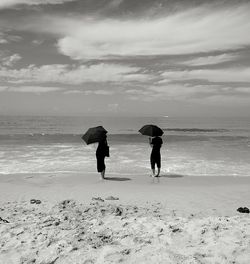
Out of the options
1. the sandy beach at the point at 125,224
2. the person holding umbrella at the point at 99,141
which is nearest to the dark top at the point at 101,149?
the person holding umbrella at the point at 99,141

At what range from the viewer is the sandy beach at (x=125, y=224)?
484 centimetres

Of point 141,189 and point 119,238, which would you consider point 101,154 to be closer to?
point 141,189

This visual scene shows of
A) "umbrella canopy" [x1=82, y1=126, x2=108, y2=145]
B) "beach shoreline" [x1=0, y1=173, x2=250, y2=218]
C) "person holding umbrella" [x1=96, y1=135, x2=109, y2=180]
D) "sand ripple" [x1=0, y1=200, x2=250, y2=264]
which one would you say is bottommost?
"beach shoreline" [x1=0, y1=173, x2=250, y2=218]

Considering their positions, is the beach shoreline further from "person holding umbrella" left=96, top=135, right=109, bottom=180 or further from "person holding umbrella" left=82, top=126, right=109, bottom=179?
"person holding umbrella" left=82, top=126, right=109, bottom=179

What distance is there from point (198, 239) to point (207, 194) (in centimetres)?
424

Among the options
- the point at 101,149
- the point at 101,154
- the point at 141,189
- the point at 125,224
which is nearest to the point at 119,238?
the point at 125,224

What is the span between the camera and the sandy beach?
4.84 m

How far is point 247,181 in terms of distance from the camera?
38.1 ft

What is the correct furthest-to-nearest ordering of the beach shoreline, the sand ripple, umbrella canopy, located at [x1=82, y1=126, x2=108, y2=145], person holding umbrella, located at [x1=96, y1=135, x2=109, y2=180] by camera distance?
person holding umbrella, located at [x1=96, y1=135, x2=109, y2=180] < umbrella canopy, located at [x1=82, y1=126, x2=108, y2=145] < the beach shoreline < the sand ripple

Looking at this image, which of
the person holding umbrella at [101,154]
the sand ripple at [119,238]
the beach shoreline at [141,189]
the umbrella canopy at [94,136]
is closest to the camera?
the sand ripple at [119,238]

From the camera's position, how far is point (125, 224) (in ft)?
20.0

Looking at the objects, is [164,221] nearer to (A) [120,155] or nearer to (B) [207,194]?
(B) [207,194]

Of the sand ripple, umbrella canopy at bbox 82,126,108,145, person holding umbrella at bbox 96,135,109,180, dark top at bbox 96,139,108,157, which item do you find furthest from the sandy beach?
umbrella canopy at bbox 82,126,108,145

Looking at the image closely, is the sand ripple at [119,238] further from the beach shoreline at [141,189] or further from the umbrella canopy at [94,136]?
the umbrella canopy at [94,136]
